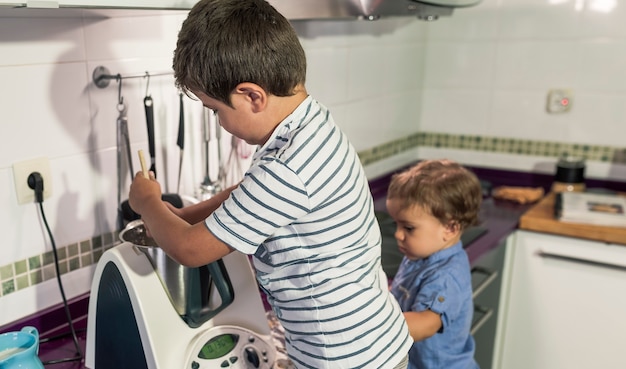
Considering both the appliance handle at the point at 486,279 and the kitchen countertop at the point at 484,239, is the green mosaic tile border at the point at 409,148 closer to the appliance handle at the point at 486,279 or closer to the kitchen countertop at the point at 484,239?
the kitchen countertop at the point at 484,239

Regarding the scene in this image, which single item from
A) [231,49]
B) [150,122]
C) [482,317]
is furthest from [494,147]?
[231,49]

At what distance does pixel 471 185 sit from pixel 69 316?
83 centimetres

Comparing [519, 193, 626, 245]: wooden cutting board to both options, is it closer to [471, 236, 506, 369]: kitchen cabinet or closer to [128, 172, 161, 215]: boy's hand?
[471, 236, 506, 369]: kitchen cabinet

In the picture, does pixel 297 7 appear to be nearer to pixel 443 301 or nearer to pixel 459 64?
pixel 443 301

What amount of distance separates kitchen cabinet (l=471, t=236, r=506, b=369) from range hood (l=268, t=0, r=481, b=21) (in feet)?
2.17

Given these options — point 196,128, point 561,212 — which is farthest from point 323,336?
point 561,212

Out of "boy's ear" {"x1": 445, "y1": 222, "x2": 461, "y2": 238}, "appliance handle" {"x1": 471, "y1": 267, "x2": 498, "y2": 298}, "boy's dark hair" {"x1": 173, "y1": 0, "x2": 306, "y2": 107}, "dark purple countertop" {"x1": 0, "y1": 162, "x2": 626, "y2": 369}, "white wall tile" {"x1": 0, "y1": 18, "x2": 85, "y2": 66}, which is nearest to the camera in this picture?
"boy's dark hair" {"x1": 173, "y1": 0, "x2": 306, "y2": 107}

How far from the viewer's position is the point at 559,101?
7.59 ft

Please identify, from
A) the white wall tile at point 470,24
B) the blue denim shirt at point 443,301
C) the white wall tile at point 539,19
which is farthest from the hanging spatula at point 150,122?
the white wall tile at point 539,19

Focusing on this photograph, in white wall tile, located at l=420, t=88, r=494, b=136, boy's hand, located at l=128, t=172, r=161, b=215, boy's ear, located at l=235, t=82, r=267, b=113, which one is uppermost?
boy's ear, located at l=235, t=82, r=267, b=113

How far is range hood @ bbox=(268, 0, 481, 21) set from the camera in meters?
1.26

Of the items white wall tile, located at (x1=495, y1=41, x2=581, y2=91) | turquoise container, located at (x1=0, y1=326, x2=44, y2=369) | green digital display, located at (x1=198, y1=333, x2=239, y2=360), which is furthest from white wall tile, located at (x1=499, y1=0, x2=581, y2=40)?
turquoise container, located at (x1=0, y1=326, x2=44, y2=369)

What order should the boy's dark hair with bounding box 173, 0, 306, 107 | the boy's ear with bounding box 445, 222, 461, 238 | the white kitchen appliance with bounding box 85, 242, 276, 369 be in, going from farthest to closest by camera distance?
the boy's ear with bounding box 445, 222, 461, 238
the white kitchen appliance with bounding box 85, 242, 276, 369
the boy's dark hair with bounding box 173, 0, 306, 107

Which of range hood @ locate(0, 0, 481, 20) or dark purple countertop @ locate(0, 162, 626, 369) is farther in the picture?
dark purple countertop @ locate(0, 162, 626, 369)
